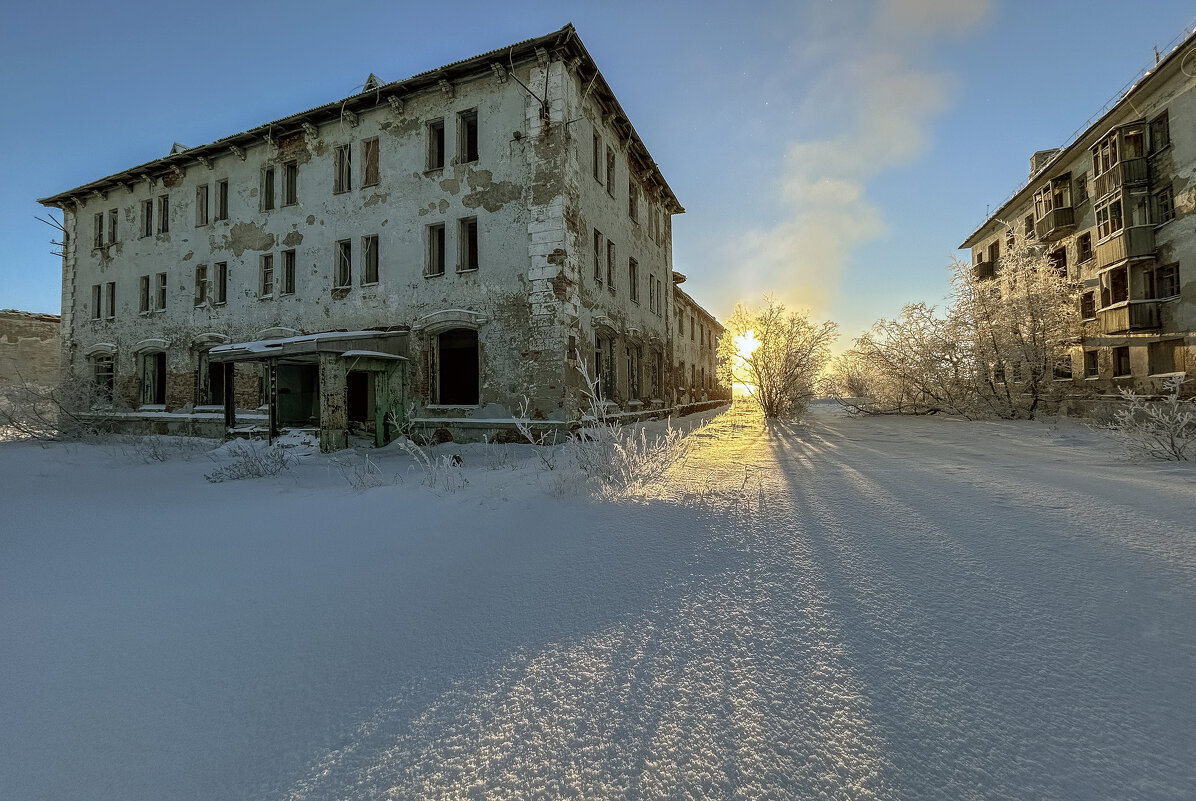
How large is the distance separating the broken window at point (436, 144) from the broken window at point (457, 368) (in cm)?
443

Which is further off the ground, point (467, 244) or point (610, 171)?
point (610, 171)

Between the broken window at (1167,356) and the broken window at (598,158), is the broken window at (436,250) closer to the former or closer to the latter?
the broken window at (598,158)

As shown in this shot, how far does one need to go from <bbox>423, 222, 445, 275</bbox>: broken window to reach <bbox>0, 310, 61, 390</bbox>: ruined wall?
78.9 feet

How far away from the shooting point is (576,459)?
6.09 metres

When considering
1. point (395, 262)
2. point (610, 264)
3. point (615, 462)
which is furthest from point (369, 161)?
point (615, 462)

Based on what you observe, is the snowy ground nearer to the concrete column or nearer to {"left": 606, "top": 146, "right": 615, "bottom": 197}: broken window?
the concrete column

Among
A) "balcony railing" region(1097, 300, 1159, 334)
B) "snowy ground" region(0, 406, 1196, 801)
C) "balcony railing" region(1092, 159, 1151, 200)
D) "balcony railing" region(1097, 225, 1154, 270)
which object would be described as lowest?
"snowy ground" region(0, 406, 1196, 801)

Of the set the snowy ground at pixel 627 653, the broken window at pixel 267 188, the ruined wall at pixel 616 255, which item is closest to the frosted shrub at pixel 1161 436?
the snowy ground at pixel 627 653

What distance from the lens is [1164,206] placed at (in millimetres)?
15008

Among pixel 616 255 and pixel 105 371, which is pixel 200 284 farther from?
pixel 616 255

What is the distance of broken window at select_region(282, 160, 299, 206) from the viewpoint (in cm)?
1388

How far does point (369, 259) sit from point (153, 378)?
10325 millimetres

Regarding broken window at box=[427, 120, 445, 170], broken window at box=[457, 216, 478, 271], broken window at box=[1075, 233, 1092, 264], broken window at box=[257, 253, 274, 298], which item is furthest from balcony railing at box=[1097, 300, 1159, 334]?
broken window at box=[257, 253, 274, 298]

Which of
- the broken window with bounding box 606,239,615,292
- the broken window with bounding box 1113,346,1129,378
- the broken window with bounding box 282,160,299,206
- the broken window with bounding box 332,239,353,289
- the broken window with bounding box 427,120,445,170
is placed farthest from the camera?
the broken window with bounding box 1113,346,1129,378
